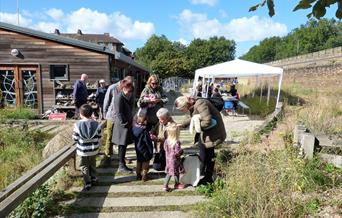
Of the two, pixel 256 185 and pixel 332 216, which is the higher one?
pixel 256 185

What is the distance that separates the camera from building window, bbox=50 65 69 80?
52.2 feet

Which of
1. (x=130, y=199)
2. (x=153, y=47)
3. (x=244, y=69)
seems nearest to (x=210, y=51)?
(x=153, y=47)

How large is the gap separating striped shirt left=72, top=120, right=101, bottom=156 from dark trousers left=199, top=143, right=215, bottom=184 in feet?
5.34

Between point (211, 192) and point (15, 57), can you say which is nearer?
point (211, 192)

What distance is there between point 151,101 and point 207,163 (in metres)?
1.57

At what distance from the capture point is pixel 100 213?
489cm

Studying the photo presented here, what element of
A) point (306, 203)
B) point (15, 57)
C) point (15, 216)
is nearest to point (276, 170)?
point (306, 203)

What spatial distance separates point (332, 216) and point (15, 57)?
14.6 metres

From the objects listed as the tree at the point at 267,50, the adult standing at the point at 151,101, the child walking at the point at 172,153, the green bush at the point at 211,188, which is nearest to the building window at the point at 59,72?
the adult standing at the point at 151,101

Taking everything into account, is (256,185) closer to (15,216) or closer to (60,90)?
(15,216)

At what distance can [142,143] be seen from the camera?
597 centimetres

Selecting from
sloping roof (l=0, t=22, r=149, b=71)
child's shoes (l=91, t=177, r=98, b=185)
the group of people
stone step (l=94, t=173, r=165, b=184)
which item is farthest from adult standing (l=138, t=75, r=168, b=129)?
sloping roof (l=0, t=22, r=149, b=71)

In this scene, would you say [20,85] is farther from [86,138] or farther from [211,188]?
[211,188]

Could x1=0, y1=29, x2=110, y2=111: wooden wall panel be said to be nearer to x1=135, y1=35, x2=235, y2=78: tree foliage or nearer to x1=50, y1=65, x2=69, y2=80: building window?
x1=50, y1=65, x2=69, y2=80: building window
